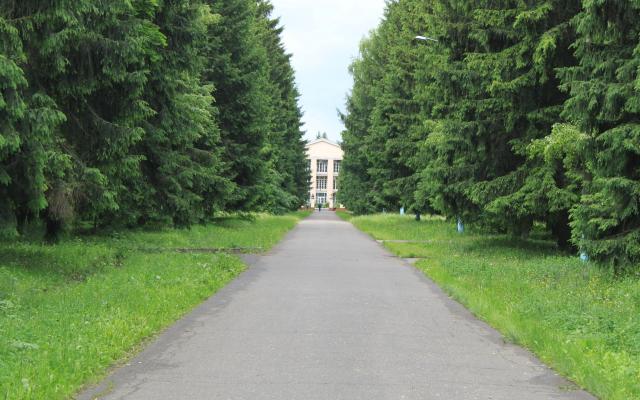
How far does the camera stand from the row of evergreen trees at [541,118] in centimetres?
1031

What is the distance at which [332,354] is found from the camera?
6277 mm

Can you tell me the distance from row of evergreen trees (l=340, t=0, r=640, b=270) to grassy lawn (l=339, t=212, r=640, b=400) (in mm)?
1067

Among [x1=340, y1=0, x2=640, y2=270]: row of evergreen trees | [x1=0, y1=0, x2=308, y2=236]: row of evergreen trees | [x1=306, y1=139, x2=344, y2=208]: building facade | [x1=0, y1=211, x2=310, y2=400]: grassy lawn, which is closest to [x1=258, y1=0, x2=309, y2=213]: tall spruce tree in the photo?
[x1=0, y1=0, x2=308, y2=236]: row of evergreen trees

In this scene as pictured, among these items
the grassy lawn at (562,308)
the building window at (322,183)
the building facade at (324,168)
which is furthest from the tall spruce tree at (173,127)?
the building window at (322,183)

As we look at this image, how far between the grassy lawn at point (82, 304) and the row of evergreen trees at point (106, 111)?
941 mm

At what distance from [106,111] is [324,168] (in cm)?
12909

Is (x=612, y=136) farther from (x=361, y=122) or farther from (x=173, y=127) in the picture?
(x=361, y=122)

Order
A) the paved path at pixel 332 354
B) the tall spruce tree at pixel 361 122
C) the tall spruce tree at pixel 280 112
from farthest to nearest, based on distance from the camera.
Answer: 1. the tall spruce tree at pixel 361 122
2. the tall spruce tree at pixel 280 112
3. the paved path at pixel 332 354

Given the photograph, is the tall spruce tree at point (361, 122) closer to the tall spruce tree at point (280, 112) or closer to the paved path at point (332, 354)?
the tall spruce tree at point (280, 112)

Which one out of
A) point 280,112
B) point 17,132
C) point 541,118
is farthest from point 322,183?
point 17,132

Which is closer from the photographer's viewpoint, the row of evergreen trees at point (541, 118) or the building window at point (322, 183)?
the row of evergreen trees at point (541, 118)

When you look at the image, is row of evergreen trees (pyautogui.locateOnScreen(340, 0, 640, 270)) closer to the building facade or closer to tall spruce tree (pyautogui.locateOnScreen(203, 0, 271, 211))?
tall spruce tree (pyautogui.locateOnScreen(203, 0, 271, 211))

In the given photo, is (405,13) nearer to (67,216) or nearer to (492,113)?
(492,113)

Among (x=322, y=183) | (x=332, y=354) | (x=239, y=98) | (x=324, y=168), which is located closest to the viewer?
(x=332, y=354)
